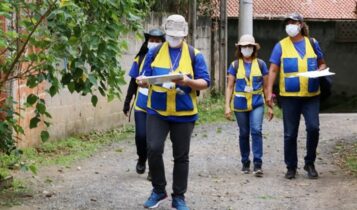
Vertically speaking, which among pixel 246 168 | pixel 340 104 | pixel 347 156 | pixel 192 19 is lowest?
pixel 340 104

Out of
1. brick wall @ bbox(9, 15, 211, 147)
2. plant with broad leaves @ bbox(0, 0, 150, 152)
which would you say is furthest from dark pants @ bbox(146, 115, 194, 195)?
brick wall @ bbox(9, 15, 211, 147)

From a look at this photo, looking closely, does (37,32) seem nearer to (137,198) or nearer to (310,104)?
(137,198)

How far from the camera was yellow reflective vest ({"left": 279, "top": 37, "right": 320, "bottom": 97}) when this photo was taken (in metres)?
7.83

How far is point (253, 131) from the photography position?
8.30 meters

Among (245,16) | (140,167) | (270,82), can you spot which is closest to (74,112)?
(140,167)

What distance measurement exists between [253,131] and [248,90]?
51cm

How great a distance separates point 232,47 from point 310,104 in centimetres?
1089

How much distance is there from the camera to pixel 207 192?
7.43 metres

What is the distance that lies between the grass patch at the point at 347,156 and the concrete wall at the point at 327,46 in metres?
8.00

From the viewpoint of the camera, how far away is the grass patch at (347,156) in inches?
348

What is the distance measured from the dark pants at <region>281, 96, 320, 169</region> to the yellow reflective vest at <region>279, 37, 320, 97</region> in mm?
92

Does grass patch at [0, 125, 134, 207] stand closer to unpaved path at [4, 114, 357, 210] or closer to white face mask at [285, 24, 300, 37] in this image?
unpaved path at [4, 114, 357, 210]

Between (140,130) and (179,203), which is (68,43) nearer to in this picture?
(179,203)

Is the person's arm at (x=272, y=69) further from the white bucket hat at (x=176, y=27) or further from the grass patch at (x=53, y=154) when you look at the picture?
the grass patch at (x=53, y=154)
